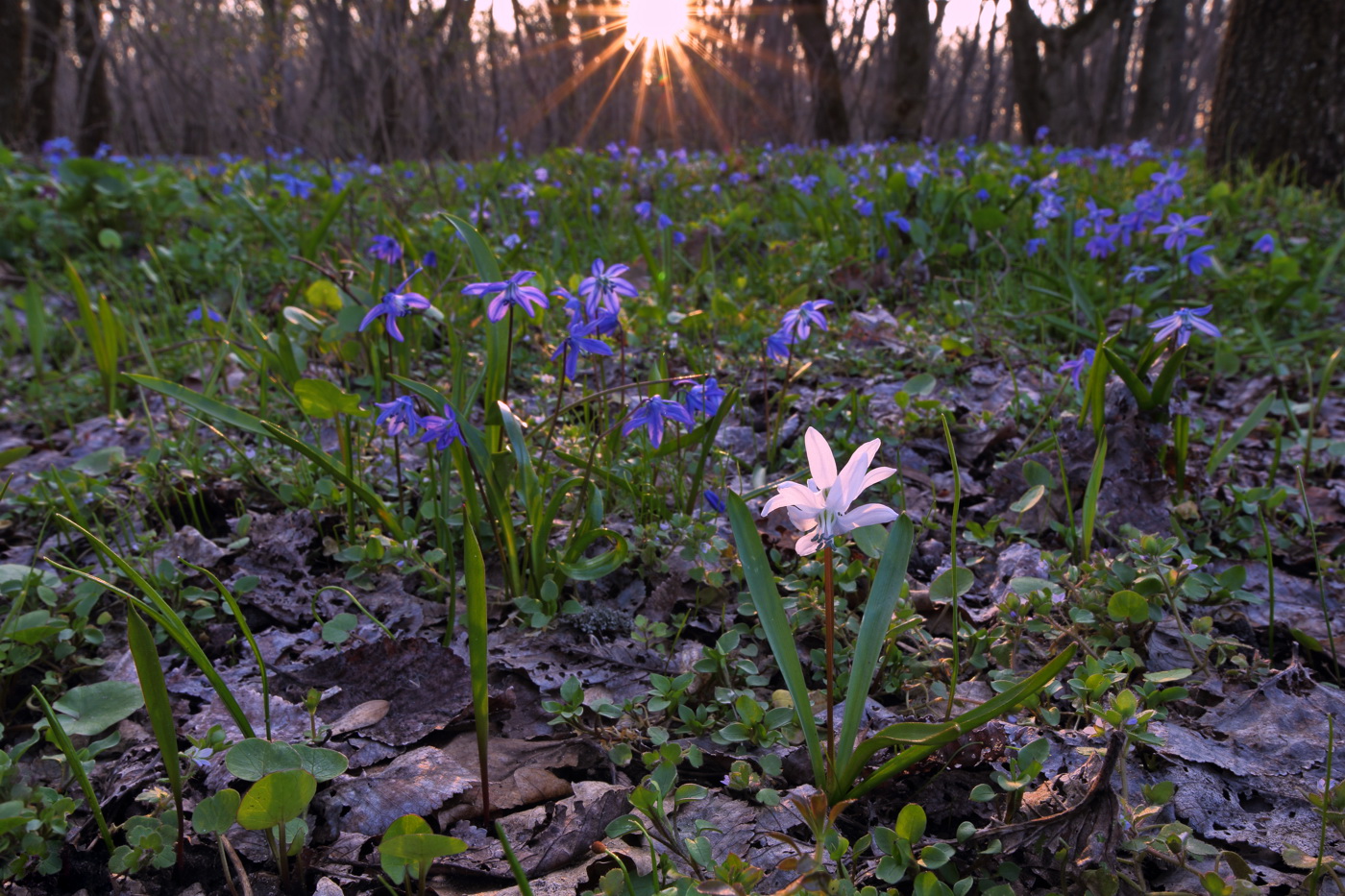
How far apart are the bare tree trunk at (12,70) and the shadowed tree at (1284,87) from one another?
33.6 ft

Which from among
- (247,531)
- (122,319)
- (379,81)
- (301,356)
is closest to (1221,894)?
(247,531)

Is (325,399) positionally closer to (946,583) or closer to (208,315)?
(946,583)

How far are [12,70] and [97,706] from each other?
9.70 meters

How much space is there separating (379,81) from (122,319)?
3.39 m

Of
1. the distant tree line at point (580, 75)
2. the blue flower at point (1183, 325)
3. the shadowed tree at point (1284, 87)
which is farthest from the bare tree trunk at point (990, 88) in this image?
the blue flower at point (1183, 325)

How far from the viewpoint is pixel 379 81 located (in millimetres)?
5711

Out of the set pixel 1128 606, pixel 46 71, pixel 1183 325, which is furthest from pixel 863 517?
pixel 46 71

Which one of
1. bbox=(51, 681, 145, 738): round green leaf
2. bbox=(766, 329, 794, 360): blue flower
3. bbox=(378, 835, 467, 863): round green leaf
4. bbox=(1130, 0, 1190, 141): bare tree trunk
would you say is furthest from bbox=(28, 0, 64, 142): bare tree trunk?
bbox=(1130, 0, 1190, 141): bare tree trunk

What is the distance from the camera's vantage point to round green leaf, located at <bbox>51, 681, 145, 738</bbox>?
4.07 feet

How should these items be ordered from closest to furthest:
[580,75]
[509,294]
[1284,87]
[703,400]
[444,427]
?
[444,427] → [509,294] → [703,400] → [1284,87] → [580,75]

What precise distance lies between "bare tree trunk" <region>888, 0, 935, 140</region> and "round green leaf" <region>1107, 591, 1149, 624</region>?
1102cm

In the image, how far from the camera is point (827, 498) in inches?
36.0

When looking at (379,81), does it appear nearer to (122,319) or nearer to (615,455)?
(122,319)

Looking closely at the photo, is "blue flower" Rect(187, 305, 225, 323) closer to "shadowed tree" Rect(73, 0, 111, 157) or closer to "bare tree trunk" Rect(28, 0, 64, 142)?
"bare tree trunk" Rect(28, 0, 64, 142)
